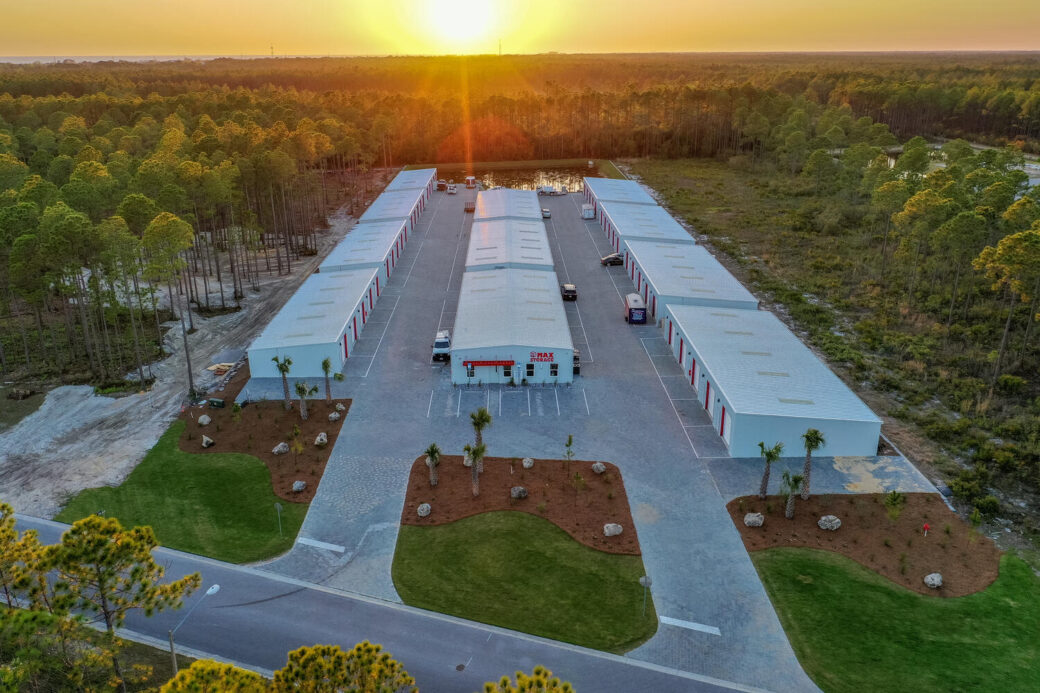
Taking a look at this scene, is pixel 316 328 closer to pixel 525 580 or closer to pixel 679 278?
pixel 525 580

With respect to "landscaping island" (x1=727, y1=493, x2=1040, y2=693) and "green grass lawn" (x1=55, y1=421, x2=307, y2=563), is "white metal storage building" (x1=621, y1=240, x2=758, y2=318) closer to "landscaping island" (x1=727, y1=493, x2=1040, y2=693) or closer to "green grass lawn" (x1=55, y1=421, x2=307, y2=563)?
"landscaping island" (x1=727, y1=493, x2=1040, y2=693)

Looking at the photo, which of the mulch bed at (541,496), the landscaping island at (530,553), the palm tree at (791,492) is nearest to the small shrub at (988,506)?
the palm tree at (791,492)

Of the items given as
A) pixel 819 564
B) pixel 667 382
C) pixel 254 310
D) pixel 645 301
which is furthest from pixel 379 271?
pixel 819 564

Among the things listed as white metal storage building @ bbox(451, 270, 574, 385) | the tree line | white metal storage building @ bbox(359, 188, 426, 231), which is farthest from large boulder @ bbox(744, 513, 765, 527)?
white metal storage building @ bbox(359, 188, 426, 231)

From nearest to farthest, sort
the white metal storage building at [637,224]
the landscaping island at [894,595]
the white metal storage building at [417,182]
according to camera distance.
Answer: the landscaping island at [894,595] → the white metal storage building at [637,224] → the white metal storage building at [417,182]

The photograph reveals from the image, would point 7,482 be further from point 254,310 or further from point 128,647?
point 254,310

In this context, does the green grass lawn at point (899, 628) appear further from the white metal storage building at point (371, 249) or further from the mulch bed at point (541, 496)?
the white metal storage building at point (371, 249)
